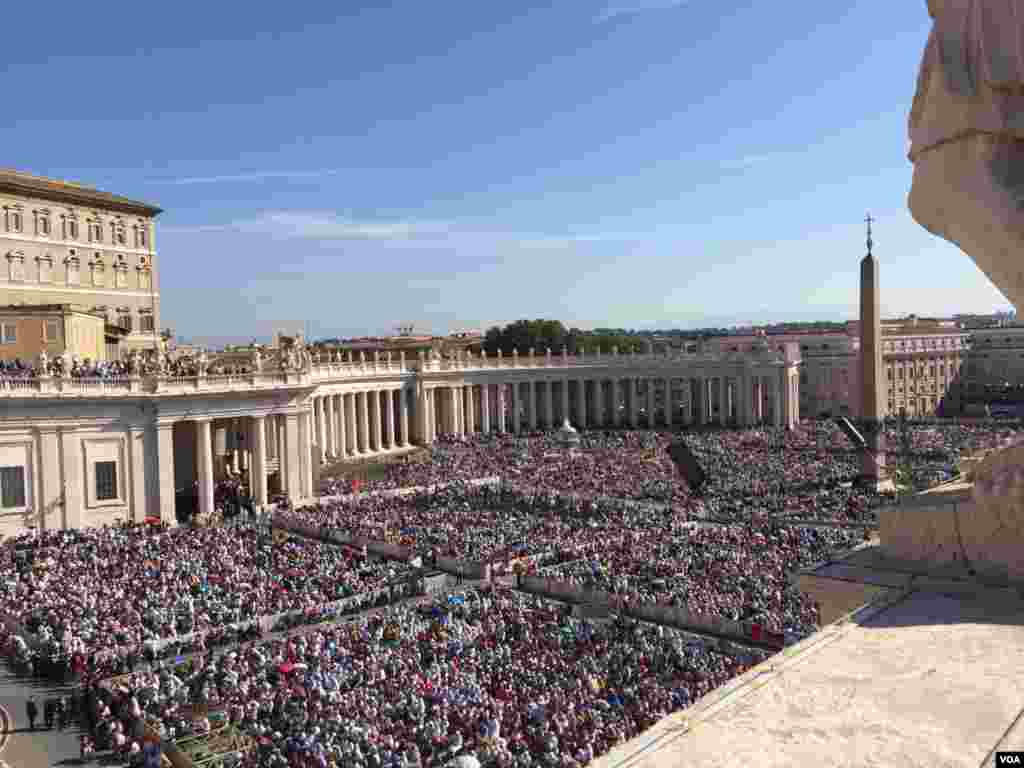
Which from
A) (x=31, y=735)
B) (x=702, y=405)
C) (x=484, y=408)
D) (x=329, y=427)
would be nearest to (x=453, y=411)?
(x=484, y=408)

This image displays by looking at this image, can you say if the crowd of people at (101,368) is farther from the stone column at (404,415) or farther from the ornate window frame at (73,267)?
the stone column at (404,415)

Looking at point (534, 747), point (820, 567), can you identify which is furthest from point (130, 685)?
point (820, 567)

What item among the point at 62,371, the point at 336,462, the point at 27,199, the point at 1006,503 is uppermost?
the point at 27,199

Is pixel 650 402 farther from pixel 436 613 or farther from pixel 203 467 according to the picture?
pixel 436 613

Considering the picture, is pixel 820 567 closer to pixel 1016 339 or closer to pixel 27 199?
pixel 27 199

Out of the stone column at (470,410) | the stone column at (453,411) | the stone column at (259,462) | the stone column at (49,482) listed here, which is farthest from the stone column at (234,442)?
the stone column at (470,410)
